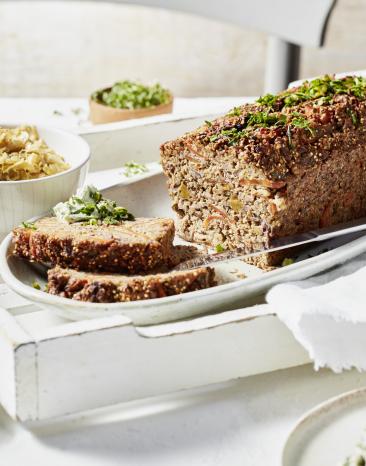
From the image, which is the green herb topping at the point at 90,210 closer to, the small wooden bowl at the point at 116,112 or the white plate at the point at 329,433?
the white plate at the point at 329,433

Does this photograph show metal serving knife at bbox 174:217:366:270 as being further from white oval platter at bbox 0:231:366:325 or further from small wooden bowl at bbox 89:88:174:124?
small wooden bowl at bbox 89:88:174:124

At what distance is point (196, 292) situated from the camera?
6.95 ft

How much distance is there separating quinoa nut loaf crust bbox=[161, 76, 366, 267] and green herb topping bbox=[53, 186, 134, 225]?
244 mm

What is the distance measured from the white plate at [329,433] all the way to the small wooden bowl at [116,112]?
6.55 feet

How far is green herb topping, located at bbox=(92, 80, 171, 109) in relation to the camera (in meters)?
3.64

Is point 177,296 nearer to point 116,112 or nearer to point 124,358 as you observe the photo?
point 124,358

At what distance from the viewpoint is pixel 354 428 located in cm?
176

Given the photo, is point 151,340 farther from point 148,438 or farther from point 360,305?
point 360,305

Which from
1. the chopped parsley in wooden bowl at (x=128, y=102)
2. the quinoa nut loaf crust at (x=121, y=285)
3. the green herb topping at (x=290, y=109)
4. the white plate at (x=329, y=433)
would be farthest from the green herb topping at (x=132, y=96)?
the white plate at (x=329, y=433)

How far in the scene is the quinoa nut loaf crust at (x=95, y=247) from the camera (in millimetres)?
2281

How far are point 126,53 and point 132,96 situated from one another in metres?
4.75

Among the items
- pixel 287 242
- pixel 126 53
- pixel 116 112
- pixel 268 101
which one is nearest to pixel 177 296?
pixel 287 242

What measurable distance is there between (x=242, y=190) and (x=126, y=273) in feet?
1.41

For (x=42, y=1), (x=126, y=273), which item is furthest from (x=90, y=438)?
(x=42, y=1)
